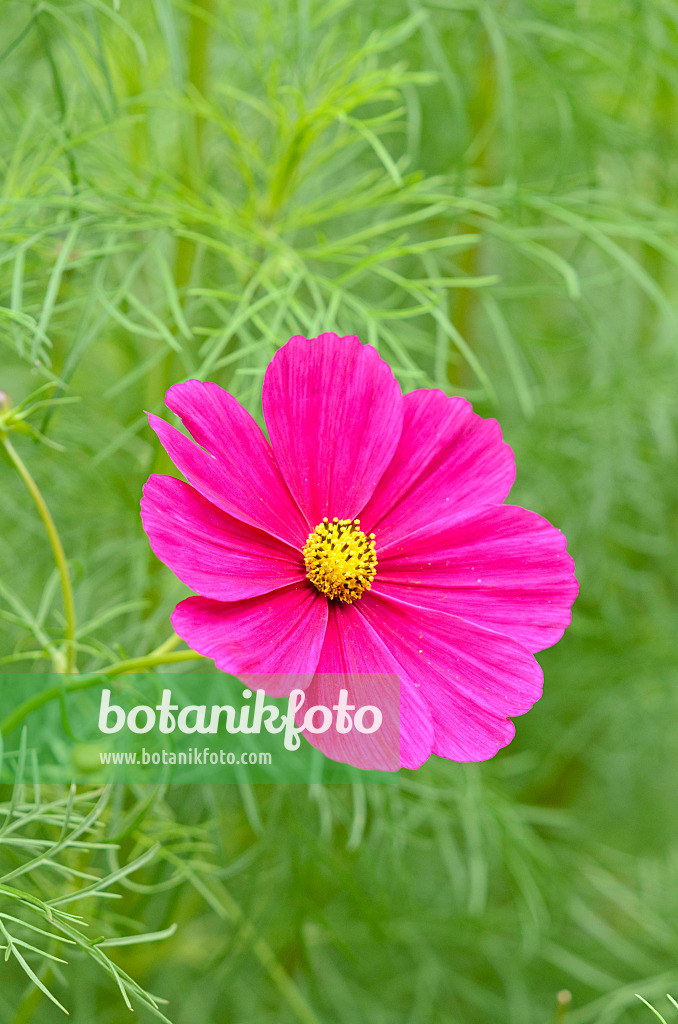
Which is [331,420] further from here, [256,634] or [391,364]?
[391,364]

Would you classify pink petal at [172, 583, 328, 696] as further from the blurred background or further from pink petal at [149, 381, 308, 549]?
the blurred background

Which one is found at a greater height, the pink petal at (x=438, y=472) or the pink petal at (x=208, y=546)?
the pink petal at (x=438, y=472)

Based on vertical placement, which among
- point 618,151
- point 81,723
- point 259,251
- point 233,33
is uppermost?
point 618,151

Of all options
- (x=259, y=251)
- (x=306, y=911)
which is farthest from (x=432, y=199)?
(x=306, y=911)

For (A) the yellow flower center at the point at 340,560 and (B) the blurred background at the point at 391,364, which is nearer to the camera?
(A) the yellow flower center at the point at 340,560

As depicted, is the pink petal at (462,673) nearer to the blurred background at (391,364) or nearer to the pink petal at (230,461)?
the pink petal at (230,461)

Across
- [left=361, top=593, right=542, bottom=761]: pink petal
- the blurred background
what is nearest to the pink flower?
[left=361, top=593, right=542, bottom=761]: pink petal

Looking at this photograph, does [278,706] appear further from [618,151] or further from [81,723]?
[618,151]

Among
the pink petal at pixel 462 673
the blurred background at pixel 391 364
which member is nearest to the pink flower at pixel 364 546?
the pink petal at pixel 462 673
